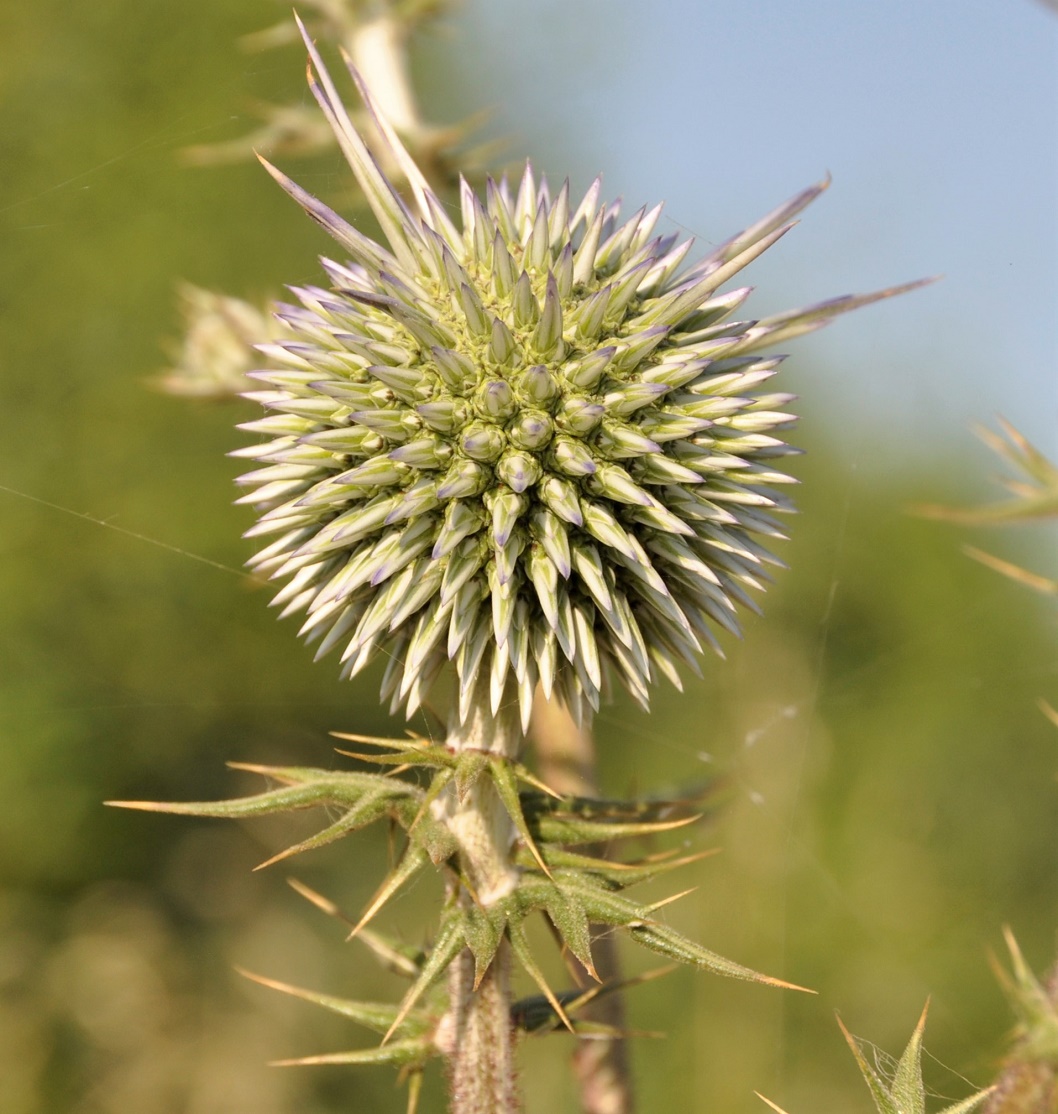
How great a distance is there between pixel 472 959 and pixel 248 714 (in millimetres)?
10211

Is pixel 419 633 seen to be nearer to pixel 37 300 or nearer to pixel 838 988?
pixel 838 988

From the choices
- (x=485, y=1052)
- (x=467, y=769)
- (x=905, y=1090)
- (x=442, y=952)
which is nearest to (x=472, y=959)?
(x=485, y=1052)

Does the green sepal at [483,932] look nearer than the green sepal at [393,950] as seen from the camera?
Yes

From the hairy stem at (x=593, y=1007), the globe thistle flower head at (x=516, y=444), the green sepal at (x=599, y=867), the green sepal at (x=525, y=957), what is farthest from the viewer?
the hairy stem at (x=593, y=1007)

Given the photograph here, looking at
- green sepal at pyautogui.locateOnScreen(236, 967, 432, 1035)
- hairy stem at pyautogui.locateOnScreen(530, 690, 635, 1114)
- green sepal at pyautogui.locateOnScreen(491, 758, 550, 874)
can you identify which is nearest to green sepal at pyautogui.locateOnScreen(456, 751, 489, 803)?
green sepal at pyautogui.locateOnScreen(491, 758, 550, 874)

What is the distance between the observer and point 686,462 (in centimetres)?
196

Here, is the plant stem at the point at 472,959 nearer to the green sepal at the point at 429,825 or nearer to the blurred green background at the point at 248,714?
the green sepal at the point at 429,825

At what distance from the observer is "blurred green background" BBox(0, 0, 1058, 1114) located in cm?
863

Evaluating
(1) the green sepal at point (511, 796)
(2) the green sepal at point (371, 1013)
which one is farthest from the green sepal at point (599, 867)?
(2) the green sepal at point (371, 1013)

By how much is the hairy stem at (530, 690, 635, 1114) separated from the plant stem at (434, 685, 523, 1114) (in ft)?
2.13

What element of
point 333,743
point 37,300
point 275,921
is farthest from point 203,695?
point 37,300

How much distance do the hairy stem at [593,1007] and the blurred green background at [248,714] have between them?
5031 millimetres

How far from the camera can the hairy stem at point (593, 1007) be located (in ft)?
9.29

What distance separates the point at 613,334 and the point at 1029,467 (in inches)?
41.1
